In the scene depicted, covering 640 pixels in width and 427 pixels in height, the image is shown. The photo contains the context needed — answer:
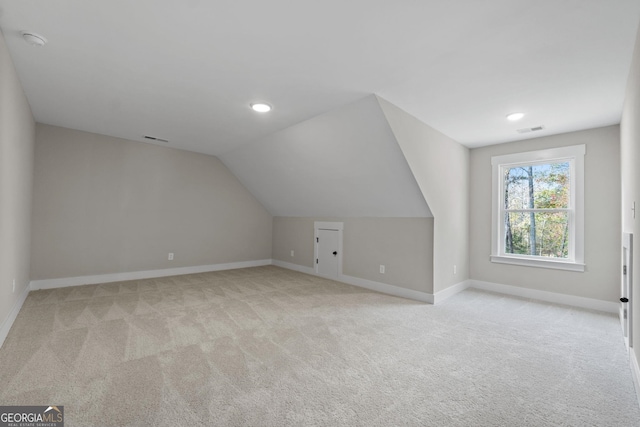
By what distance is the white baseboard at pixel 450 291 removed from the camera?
12.7 ft

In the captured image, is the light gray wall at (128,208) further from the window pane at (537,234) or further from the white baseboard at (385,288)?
the window pane at (537,234)

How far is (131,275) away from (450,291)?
511 cm

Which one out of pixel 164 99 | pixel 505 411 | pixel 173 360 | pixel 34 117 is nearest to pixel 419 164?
pixel 505 411

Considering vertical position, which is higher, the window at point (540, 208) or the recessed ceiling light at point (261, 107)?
the recessed ceiling light at point (261, 107)

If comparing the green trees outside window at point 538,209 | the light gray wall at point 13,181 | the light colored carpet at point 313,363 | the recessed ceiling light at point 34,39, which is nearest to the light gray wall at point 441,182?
the green trees outside window at point 538,209

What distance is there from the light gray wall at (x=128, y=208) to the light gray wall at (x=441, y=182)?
3.91m

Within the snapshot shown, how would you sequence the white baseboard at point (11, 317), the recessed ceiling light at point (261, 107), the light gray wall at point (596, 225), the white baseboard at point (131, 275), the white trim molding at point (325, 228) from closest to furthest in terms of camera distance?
the white baseboard at point (11, 317) < the recessed ceiling light at point (261, 107) < the light gray wall at point (596, 225) < the white baseboard at point (131, 275) < the white trim molding at point (325, 228)

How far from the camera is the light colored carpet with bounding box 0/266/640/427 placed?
5.42 ft

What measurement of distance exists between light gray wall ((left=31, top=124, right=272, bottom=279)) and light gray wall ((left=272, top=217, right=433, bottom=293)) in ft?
6.43

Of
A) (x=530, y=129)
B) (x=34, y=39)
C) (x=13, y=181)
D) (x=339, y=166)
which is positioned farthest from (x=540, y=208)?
(x=13, y=181)

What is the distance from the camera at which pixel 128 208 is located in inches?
189

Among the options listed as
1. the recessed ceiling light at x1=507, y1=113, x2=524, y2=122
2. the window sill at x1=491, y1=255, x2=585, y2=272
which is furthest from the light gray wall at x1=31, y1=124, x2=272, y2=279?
the recessed ceiling light at x1=507, y1=113, x2=524, y2=122

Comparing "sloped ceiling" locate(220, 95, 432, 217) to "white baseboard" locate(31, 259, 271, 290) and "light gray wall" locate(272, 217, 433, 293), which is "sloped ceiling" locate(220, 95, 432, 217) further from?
"white baseboard" locate(31, 259, 271, 290)

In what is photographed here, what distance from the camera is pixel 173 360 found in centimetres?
218
